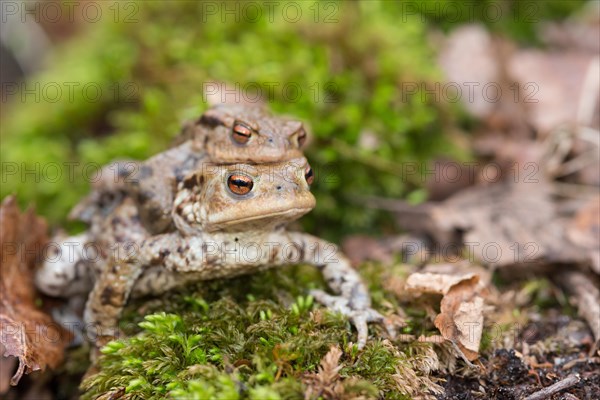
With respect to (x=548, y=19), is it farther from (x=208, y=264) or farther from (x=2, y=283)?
(x=2, y=283)

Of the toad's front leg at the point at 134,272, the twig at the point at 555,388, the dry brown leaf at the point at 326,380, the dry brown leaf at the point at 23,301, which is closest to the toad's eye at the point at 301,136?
the toad's front leg at the point at 134,272

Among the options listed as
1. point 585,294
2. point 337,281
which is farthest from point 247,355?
point 585,294

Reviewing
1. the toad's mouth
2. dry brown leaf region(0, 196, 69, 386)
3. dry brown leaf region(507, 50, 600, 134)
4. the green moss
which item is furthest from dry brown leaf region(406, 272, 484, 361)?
dry brown leaf region(507, 50, 600, 134)

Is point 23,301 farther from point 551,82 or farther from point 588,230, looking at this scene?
point 551,82

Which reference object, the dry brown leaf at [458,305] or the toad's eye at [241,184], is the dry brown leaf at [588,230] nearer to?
the dry brown leaf at [458,305]

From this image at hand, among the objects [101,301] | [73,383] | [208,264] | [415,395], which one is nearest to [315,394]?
[415,395]

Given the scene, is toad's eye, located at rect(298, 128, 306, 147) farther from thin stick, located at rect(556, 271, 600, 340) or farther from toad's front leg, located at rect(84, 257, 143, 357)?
thin stick, located at rect(556, 271, 600, 340)
